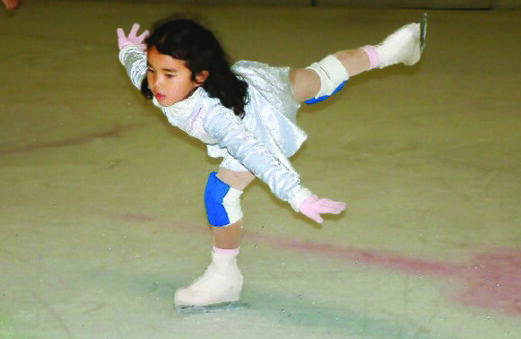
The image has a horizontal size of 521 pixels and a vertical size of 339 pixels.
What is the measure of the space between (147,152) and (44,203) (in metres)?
0.56

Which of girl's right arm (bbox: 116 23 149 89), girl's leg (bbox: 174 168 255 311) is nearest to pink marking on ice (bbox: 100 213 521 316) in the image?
girl's leg (bbox: 174 168 255 311)

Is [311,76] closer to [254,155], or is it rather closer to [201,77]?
[201,77]

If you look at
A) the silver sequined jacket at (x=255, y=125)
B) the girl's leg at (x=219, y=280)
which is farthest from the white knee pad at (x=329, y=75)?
the girl's leg at (x=219, y=280)

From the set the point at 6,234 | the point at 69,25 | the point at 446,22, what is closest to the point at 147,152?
the point at 6,234

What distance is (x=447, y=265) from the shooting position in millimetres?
2615

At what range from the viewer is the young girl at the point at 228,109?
6.71 ft

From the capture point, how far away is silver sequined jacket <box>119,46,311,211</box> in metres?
2.01

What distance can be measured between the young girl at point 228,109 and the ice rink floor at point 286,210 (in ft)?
0.50

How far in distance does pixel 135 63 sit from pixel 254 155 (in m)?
0.57

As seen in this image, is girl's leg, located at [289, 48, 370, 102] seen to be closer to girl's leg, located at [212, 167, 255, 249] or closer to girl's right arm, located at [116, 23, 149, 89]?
girl's leg, located at [212, 167, 255, 249]

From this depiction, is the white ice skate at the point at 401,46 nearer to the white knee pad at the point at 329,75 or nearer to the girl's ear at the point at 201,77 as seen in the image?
the white knee pad at the point at 329,75

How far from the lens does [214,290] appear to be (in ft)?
7.88

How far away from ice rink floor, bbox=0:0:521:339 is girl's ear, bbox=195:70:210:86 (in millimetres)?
612

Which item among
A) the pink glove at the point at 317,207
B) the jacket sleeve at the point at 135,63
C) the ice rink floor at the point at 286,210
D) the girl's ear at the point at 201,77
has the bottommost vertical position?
the ice rink floor at the point at 286,210
